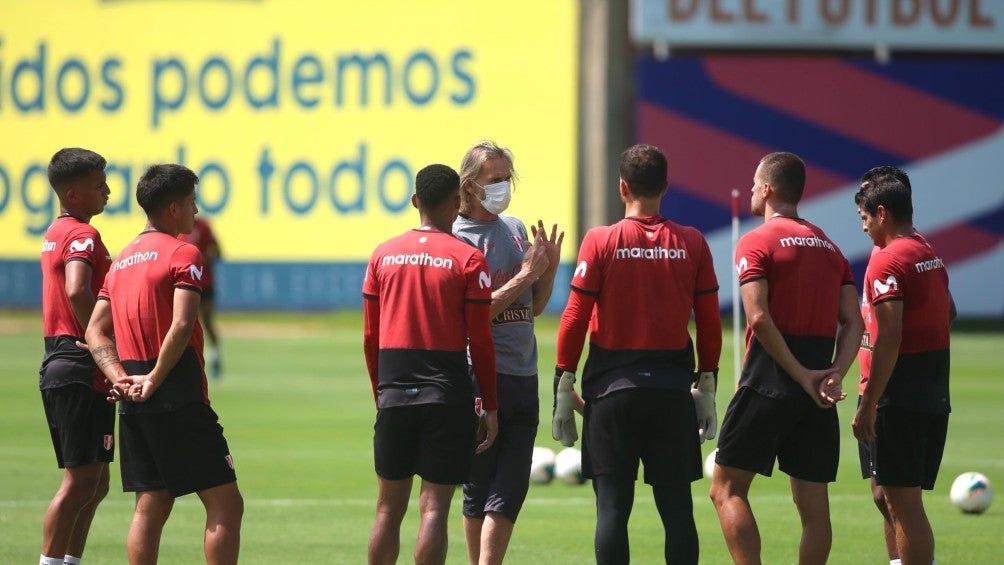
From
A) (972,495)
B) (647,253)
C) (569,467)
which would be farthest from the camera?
(569,467)

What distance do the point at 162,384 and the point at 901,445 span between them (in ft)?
12.6

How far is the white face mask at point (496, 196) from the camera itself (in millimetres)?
8297

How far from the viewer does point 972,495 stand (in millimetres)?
11836

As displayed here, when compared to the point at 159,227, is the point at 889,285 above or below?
below

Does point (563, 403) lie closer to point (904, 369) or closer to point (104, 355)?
point (904, 369)

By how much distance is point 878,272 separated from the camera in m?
8.00

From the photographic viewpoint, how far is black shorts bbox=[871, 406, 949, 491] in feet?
26.5

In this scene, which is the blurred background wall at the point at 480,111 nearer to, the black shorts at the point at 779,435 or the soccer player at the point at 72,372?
the black shorts at the point at 779,435

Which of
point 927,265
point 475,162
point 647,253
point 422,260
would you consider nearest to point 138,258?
point 422,260

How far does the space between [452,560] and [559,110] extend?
87.2 ft

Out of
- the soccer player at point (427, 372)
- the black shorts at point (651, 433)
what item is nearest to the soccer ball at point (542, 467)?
the black shorts at point (651, 433)

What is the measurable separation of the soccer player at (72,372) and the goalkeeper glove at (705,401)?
10.5 ft

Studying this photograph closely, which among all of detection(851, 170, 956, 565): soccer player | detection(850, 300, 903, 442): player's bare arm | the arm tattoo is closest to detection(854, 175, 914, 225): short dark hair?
detection(851, 170, 956, 565): soccer player

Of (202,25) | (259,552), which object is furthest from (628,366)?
(202,25)
